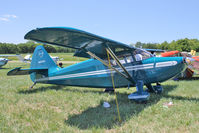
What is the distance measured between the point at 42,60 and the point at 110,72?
11.8 ft

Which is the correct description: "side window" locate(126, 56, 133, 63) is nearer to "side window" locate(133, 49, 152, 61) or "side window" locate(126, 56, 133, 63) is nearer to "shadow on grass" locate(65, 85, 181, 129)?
"side window" locate(133, 49, 152, 61)

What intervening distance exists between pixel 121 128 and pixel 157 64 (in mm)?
2762

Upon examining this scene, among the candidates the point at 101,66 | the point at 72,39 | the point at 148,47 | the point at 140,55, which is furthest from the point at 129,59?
the point at 148,47

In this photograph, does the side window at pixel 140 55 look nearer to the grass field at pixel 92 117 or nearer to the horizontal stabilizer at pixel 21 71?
the grass field at pixel 92 117

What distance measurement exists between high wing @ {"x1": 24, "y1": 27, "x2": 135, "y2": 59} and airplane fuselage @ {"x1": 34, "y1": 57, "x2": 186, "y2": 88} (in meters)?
0.84

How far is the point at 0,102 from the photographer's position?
17.5 feet

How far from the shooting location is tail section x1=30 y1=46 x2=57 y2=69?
741 centimetres

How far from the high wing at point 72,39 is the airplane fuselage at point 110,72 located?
84cm

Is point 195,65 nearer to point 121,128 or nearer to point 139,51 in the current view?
point 139,51

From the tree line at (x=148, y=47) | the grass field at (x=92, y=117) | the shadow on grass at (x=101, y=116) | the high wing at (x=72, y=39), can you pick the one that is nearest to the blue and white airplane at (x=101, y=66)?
the high wing at (x=72, y=39)

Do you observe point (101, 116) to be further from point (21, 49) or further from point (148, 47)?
point (21, 49)

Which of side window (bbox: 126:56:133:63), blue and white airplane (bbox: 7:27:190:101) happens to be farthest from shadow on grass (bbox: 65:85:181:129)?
side window (bbox: 126:56:133:63)

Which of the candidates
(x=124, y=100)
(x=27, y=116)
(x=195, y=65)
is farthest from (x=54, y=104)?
(x=195, y=65)

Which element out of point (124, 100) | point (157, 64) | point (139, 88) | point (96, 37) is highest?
point (96, 37)
